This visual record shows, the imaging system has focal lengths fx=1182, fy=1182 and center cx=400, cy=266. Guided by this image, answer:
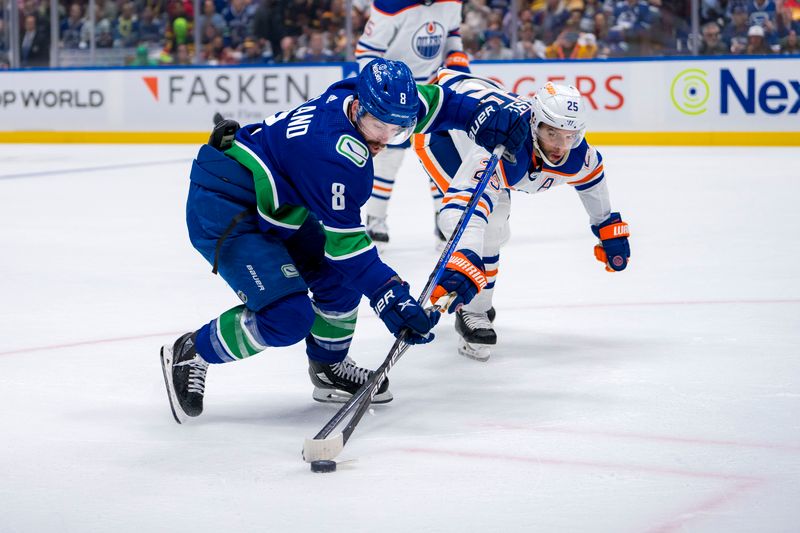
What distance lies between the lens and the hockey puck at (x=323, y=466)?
2385 mm

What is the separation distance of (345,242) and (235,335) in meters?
0.38

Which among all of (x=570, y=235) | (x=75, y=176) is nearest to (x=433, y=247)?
(x=570, y=235)

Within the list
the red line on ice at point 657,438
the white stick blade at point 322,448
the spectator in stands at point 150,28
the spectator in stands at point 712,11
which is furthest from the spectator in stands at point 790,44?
the white stick blade at point 322,448

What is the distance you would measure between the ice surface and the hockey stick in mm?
54

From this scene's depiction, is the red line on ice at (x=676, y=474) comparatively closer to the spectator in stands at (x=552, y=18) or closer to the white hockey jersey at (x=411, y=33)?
the white hockey jersey at (x=411, y=33)

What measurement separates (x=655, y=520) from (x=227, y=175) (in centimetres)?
130

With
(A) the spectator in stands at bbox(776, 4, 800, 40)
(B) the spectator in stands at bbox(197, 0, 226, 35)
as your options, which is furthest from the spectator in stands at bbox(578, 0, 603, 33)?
(B) the spectator in stands at bbox(197, 0, 226, 35)

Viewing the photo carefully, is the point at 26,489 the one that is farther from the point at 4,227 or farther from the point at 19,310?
the point at 4,227

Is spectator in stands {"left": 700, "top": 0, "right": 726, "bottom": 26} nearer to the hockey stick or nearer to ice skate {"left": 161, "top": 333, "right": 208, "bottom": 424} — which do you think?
the hockey stick

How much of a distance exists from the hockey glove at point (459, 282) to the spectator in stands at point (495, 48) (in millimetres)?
7990

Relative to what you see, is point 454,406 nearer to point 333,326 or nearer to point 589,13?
point 333,326

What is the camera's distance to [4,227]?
6320 mm

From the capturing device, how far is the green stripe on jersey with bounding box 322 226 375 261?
255cm

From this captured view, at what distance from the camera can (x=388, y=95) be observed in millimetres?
2576
